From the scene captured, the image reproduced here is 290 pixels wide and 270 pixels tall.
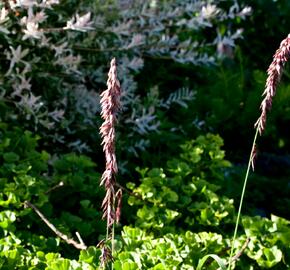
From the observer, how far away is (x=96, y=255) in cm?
194

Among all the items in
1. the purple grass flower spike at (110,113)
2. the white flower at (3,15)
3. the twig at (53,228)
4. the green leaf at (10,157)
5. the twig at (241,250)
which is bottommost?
the twig at (241,250)

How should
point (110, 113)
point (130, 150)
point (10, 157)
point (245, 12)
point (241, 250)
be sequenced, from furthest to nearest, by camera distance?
1. point (245, 12)
2. point (130, 150)
3. point (10, 157)
4. point (241, 250)
5. point (110, 113)

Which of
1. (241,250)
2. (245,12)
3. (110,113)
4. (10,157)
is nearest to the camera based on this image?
(110,113)

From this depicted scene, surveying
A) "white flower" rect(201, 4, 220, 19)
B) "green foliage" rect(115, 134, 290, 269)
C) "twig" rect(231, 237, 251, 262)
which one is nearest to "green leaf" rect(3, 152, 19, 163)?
"green foliage" rect(115, 134, 290, 269)

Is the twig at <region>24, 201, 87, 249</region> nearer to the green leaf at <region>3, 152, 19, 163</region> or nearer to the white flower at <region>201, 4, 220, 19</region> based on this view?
the green leaf at <region>3, 152, 19, 163</region>

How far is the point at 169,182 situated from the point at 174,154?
0.80 m

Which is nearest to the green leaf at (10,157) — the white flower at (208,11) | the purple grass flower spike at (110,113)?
the purple grass flower spike at (110,113)

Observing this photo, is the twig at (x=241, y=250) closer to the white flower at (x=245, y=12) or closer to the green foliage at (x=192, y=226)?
the green foliage at (x=192, y=226)

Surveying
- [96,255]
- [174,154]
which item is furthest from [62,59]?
[96,255]

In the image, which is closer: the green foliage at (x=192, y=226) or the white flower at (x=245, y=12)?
the green foliage at (x=192, y=226)

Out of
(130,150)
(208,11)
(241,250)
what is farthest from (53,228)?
(208,11)

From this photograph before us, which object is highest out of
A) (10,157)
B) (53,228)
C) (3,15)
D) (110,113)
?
(3,15)

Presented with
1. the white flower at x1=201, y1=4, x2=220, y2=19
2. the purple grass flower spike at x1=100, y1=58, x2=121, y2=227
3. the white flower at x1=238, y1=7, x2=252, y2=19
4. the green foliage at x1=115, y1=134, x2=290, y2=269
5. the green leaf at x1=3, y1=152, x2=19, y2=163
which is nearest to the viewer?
the purple grass flower spike at x1=100, y1=58, x2=121, y2=227

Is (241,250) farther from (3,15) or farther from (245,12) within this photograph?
(245,12)
